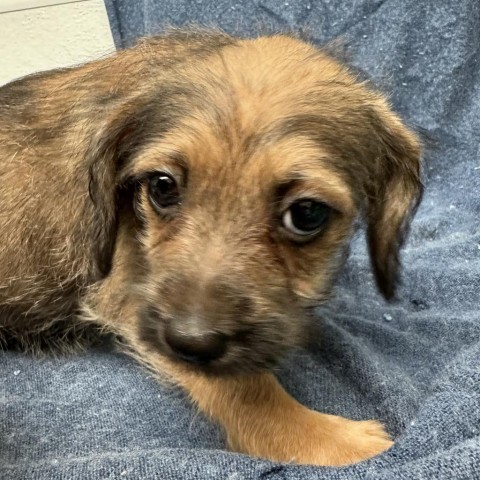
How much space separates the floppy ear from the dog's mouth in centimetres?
43

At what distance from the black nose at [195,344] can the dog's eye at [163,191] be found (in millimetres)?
309

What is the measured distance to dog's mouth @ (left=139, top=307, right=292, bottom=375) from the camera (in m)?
1.37

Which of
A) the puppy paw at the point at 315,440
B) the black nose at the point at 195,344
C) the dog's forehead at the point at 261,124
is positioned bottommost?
the puppy paw at the point at 315,440

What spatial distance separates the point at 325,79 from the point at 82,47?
1.98m

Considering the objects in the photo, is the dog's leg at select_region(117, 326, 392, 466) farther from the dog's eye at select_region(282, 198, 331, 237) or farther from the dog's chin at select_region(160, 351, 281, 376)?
the dog's eye at select_region(282, 198, 331, 237)

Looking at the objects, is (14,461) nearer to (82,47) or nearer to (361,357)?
(361,357)

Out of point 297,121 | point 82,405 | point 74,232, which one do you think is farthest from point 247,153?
point 82,405

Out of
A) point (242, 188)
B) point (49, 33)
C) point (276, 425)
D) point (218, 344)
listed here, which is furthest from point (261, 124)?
point (49, 33)

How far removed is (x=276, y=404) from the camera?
1760 mm

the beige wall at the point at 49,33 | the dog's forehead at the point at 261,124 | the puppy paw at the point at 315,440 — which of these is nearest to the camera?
the dog's forehead at the point at 261,124

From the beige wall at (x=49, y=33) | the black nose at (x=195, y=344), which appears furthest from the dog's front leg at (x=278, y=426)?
the beige wall at (x=49, y=33)

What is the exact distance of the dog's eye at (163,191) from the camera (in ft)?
5.08

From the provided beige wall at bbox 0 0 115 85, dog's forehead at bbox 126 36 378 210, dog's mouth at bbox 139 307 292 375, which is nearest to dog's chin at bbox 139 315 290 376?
dog's mouth at bbox 139 307 292 375

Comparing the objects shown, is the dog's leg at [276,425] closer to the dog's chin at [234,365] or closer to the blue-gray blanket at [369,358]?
the blue-gray blanket at [369,358]
